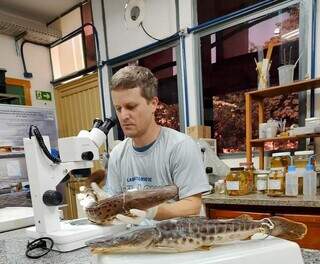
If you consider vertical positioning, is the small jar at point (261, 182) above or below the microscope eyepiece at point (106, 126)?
below

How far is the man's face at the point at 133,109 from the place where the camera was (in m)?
→ 1.00

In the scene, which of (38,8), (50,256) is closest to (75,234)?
(50,256)

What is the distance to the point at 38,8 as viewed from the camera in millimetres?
3553

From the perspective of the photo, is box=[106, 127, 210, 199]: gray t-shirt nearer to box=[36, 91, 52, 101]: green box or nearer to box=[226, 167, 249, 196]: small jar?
box=[226, 167, 249, 196]: small jar

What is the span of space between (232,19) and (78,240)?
2357 millimetres

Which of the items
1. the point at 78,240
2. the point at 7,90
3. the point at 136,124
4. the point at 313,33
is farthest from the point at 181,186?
the point at 7,90

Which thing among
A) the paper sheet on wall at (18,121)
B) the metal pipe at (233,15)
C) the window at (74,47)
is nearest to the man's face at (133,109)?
the metal pipe at (233,15)

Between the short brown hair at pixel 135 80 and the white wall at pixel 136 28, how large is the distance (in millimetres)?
1951

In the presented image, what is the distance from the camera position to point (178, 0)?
269 cm

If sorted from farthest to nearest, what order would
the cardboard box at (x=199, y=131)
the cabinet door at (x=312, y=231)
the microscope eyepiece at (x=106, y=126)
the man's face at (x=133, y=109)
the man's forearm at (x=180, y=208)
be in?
1. the cardboard box at (x=199, y=131)
2. the cabinet door at (x=312, y=231)
3. the microscope eyepiece at (x=106, y=126)
4. the man's face at (x=133, y=109)
5. the man's forearm at (x=180, y=208)

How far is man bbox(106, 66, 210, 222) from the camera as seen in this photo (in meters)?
1.00

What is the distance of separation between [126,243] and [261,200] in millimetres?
1336

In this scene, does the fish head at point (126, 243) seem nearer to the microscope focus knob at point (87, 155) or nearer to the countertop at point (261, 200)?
the microscope focus knob at point (87, 155)

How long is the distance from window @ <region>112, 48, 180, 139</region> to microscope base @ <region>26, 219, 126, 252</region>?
2.03 m
